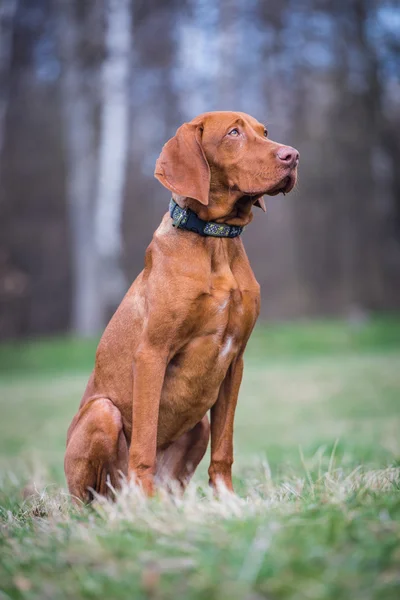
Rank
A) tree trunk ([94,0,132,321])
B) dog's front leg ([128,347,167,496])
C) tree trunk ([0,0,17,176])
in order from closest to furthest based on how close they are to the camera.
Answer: dog's front leg ([128,347,167,496]) → tree trunk ([94,0,132,321]) → tree trunk ([0,0,17,176])

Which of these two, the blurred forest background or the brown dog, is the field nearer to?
the brown dog

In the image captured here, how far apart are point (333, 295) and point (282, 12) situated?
7.53m

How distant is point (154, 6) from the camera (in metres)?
18.9

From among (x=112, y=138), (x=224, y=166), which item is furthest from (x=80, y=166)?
(x=224, y=166)

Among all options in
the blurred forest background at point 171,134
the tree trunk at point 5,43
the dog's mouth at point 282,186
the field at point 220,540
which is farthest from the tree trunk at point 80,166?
the dog's mouth at point 282,186

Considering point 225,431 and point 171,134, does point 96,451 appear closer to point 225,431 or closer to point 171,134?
point 225,431

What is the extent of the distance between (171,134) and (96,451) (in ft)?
57.2

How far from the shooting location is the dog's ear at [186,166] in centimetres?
355

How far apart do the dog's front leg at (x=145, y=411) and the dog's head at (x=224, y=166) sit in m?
0.68

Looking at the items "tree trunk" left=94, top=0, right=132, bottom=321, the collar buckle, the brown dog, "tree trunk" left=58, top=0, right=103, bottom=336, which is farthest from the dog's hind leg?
"tree trunk" left=58, top=0, right=103, bottom=336

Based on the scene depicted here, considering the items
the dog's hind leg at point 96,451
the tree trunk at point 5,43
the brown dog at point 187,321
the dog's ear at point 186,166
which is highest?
the tree trunk at point 5,43

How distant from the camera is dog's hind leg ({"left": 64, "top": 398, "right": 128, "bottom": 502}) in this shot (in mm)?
3697

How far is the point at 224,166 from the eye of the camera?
3654mm

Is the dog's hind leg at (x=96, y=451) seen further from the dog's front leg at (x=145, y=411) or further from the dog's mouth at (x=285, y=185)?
the dog's mouth at (x=285, y=185)
